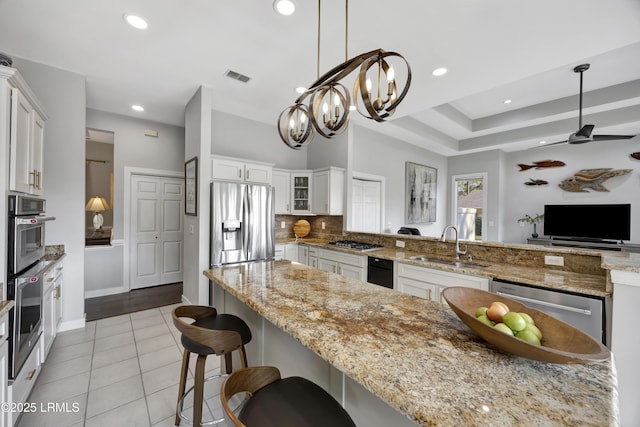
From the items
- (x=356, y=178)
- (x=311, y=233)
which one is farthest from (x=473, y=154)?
(x=311, y=233)

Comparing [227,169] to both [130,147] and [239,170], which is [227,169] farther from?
[130,147]

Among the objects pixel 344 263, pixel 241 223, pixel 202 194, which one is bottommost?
pixel 344 263

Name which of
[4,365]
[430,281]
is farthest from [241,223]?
[430,281]

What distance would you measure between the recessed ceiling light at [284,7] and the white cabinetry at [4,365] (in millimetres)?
2554

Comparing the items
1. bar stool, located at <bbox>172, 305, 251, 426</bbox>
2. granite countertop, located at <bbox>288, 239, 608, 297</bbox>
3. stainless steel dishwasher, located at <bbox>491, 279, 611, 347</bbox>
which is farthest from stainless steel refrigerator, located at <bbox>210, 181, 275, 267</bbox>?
stainless steel dishwasher, located at <bbox>491, 279, 611, 347</bbox>

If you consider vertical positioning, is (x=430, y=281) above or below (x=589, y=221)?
below

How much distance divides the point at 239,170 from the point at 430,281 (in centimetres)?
284

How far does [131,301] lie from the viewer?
154 inches

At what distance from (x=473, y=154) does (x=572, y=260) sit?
471 centimetres

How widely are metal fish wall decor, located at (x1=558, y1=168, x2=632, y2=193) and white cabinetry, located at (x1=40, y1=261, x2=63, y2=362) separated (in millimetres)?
8063

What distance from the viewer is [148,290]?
441 cm

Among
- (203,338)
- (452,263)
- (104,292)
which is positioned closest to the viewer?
(203,338)

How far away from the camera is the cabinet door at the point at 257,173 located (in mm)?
3826

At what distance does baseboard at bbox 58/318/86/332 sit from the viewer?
2921 millimetres
